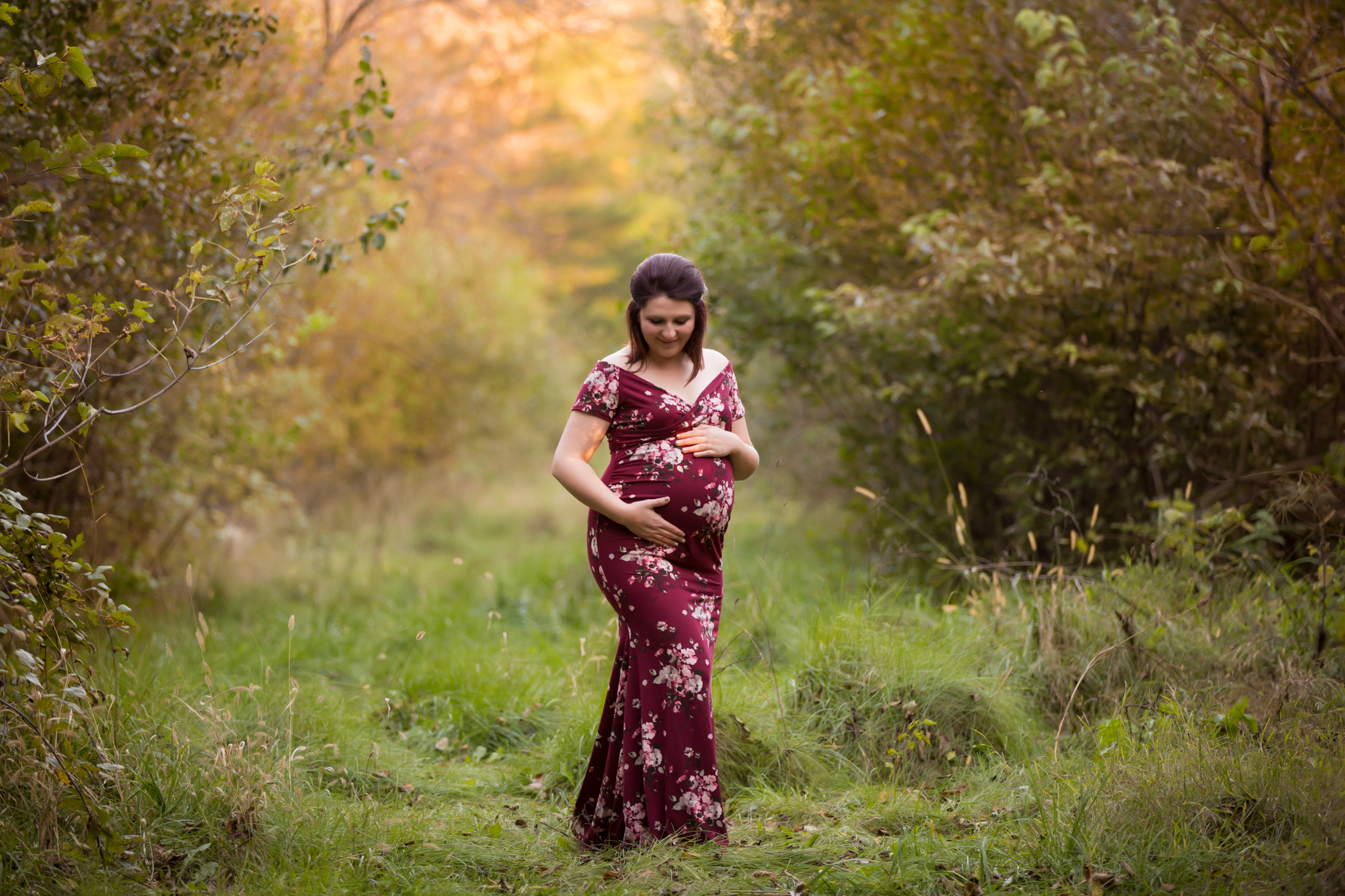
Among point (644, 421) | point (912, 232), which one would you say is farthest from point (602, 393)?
point (912, 232)

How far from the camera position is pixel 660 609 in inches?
133

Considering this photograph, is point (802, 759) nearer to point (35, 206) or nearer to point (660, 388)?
point (660, 388)

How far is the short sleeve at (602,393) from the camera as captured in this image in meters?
3.44

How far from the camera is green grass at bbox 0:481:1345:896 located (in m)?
3.22

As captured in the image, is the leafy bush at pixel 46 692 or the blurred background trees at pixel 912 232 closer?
the leafy bush at pixel 46 692

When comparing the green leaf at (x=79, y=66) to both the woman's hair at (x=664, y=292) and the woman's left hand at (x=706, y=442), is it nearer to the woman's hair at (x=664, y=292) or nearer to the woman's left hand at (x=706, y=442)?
the woman's hair at (x=664, y=292)

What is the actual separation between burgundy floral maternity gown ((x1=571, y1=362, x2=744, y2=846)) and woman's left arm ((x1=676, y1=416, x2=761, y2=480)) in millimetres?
27

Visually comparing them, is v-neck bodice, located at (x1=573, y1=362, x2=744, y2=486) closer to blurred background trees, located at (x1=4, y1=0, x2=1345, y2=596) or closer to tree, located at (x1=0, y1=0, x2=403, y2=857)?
tree, located at (x1=0, y1=0, x2=403, y2=857)

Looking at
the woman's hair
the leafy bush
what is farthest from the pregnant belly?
the leafy bush

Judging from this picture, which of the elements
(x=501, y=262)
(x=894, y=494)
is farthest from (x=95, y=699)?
(x=501, y=262)

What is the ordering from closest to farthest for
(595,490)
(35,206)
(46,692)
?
(35,206), (595,490), (46,692)

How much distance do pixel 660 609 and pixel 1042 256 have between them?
361 cm

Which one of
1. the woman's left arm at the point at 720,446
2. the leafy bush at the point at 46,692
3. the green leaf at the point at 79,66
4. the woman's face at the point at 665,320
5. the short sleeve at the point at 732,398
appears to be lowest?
the leafy bush at the point at 46,692

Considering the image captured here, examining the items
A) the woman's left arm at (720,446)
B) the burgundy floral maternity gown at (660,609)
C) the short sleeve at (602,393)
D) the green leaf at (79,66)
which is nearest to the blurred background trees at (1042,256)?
the woman's left arm at (720,446)
